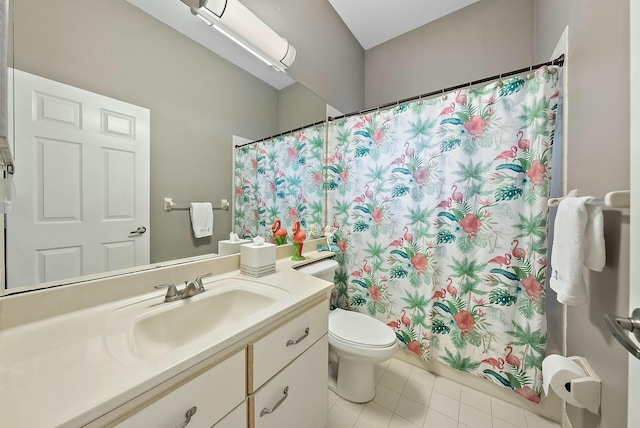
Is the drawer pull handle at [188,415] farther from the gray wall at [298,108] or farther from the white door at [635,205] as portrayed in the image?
the gray wall at [298,108]

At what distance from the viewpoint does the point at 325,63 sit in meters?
1.94

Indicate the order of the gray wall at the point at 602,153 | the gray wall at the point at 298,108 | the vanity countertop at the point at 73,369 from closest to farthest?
the vanity countertop at the point at 73,369
the gray wall at the point at 602,153
the gray wall at the point at 298,108

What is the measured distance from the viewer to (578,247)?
0.80 metres

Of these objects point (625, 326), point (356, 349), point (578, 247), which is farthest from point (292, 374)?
point (578, 247)

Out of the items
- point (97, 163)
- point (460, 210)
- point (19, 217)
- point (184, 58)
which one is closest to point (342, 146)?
point (460, 210)

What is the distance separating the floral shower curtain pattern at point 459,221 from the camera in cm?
125

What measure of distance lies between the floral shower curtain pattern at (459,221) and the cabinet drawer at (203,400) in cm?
127

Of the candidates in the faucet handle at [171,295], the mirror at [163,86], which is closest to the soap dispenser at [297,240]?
the mirror at [163,86]

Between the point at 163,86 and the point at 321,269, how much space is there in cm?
126

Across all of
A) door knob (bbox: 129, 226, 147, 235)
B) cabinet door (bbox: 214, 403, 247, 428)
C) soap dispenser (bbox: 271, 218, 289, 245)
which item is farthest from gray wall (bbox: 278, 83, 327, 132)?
cabinet door (bbox: 214, 403, 247, 428)

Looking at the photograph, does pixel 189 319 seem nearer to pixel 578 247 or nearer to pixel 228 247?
pixel 228 247

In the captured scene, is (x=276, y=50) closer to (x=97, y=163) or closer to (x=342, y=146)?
(x=342, y=146)

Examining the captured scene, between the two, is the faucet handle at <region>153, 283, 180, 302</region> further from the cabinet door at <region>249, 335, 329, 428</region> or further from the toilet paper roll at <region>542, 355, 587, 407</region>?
the toilet paper roll at <region>542, 355, 587, 407</region>

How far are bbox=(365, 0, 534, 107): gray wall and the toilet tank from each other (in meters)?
1.73
